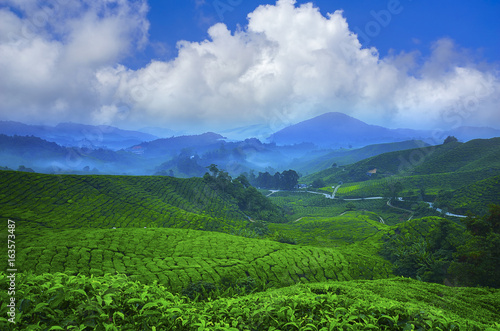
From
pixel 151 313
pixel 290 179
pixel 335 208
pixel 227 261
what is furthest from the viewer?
pixel 290 179

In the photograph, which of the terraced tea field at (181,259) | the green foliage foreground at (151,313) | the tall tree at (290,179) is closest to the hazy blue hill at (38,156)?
the tall tree at (290,179)

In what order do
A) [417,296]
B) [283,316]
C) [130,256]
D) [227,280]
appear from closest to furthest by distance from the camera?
1. [283,316]
2. [417,296]
3. [227,280]
4. [130,256]

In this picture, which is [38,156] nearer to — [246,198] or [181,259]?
[246,198]

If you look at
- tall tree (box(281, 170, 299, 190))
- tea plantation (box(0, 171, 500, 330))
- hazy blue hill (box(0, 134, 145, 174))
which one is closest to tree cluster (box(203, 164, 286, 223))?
tea plantation (box(0, 171, 500, 330))

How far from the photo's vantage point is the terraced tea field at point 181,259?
1266 centimetres

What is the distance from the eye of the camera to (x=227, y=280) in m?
13.2

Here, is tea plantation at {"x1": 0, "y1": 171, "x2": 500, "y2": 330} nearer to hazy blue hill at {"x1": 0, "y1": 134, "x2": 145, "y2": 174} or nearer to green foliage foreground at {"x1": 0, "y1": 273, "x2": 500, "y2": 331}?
green foliage foreground at {"x1": 0, "y1": 273, "x2": 500, "y2": 331}

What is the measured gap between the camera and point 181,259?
1418 centimetres

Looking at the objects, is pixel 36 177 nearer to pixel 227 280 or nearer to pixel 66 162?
pixel 227 280

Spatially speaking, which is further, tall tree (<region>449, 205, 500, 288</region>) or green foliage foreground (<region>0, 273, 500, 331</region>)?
tall tree (<region>449, 205, 500, 288</region>)

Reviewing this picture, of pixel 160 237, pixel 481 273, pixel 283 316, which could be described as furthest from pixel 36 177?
pixel 481 273

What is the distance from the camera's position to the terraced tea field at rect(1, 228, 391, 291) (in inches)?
499

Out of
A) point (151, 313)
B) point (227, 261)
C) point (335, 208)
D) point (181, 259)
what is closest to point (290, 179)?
point (335, 208)

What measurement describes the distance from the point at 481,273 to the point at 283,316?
54.9 ft
